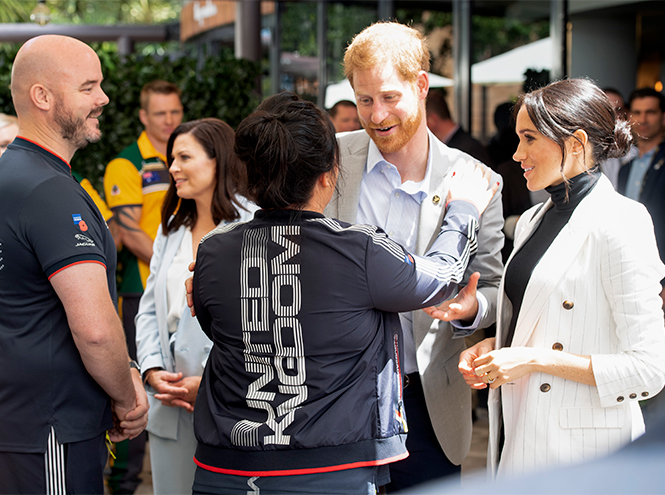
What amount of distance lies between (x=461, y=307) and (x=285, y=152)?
679 millimetres

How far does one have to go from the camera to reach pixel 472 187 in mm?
1874

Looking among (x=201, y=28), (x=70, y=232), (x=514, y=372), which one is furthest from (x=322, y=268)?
(x=201, y=28)

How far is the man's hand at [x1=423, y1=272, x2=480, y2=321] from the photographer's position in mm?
1809

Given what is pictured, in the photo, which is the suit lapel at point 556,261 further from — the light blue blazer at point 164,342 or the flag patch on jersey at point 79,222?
the flag patch on jersey at point 79,222

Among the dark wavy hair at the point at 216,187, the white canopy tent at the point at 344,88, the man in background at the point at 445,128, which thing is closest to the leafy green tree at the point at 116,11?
the white canopy tent at the point at 344,88

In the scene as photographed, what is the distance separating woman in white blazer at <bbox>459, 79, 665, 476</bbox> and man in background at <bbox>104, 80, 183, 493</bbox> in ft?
7.69

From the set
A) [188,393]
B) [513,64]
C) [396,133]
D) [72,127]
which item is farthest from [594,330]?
[513,64]

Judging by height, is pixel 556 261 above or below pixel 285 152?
below

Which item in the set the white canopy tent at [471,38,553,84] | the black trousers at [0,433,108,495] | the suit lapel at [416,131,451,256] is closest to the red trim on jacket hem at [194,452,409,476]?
the black trousers at [0,433,108,495]

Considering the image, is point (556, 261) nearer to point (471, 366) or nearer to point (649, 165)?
point (471, 366)

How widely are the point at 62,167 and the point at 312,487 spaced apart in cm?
119

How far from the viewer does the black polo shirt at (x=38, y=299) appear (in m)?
1.79

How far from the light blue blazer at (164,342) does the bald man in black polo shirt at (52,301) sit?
0.37m

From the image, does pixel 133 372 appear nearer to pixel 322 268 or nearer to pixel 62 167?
pixel 62 167
